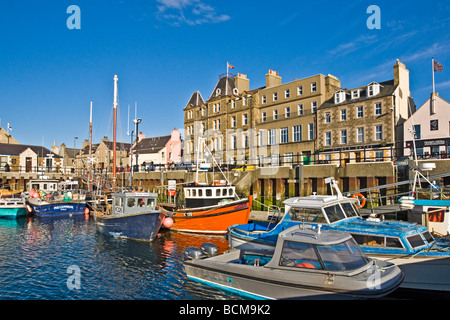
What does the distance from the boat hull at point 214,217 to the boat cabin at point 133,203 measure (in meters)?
2.74

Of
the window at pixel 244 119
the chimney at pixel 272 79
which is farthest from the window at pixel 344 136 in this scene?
the window at pixel 244 119

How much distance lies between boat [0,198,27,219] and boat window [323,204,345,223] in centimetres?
3301

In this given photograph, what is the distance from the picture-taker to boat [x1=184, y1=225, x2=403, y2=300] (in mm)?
8622

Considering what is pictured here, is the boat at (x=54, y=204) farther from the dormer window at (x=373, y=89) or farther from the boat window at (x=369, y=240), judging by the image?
the dormer window at (x=373, y=89)

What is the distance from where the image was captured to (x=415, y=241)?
1110 centimetres

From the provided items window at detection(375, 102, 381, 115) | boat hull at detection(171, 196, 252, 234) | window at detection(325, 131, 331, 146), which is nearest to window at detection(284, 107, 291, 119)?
window at detection(325, 131, 331, 146)

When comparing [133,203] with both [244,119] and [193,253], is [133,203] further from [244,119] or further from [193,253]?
[244,119]

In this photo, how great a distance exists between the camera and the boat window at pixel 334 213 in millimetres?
13117

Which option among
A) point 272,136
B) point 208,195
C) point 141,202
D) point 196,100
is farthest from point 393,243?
point 196,100

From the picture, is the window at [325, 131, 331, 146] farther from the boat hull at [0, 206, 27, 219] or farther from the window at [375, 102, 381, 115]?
the boat hull at [0, 206, 27, 219]

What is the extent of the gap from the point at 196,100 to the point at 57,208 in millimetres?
30977
